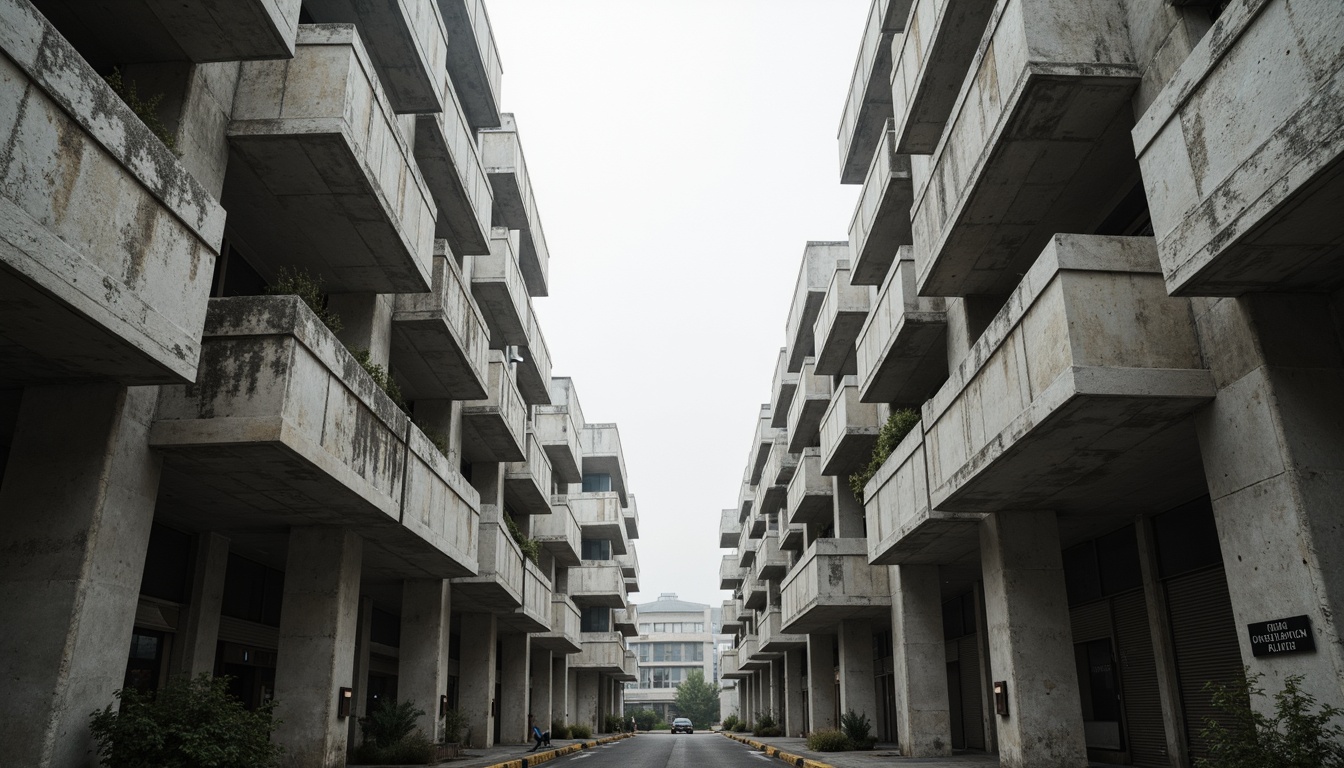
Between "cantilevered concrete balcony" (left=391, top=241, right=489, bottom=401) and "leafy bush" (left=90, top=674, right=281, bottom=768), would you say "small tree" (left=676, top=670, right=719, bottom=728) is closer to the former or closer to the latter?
"cantilevered concrete balcony" (left=391, top=241, right=489, bottom=401)

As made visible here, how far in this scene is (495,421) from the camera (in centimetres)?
2608

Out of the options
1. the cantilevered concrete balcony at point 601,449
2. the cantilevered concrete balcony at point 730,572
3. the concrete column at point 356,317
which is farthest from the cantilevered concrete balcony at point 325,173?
the cantilevered concrete balcony at point 730,572

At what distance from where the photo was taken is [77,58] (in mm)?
8594

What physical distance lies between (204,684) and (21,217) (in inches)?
266

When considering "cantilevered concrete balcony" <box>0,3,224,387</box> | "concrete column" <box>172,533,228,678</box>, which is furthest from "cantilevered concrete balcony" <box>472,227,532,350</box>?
"cantilevered concrete balcony" <box>0,3,224,387</box>

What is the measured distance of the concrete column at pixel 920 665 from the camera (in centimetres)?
2166

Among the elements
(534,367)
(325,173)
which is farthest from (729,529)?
(325,173)

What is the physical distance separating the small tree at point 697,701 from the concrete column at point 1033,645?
8873 cm

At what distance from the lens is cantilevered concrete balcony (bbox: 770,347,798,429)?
39.4m

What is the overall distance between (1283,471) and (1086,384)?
2108 mm

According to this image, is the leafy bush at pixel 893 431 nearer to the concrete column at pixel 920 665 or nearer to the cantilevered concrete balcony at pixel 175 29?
the concrete column at pixel 920 665

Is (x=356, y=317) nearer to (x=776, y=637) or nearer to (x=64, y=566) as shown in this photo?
(x=64, y=566)

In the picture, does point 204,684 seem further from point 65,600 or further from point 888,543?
point 888,543

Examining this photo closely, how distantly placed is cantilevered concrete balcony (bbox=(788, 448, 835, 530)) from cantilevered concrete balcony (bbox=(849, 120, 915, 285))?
8095mm
